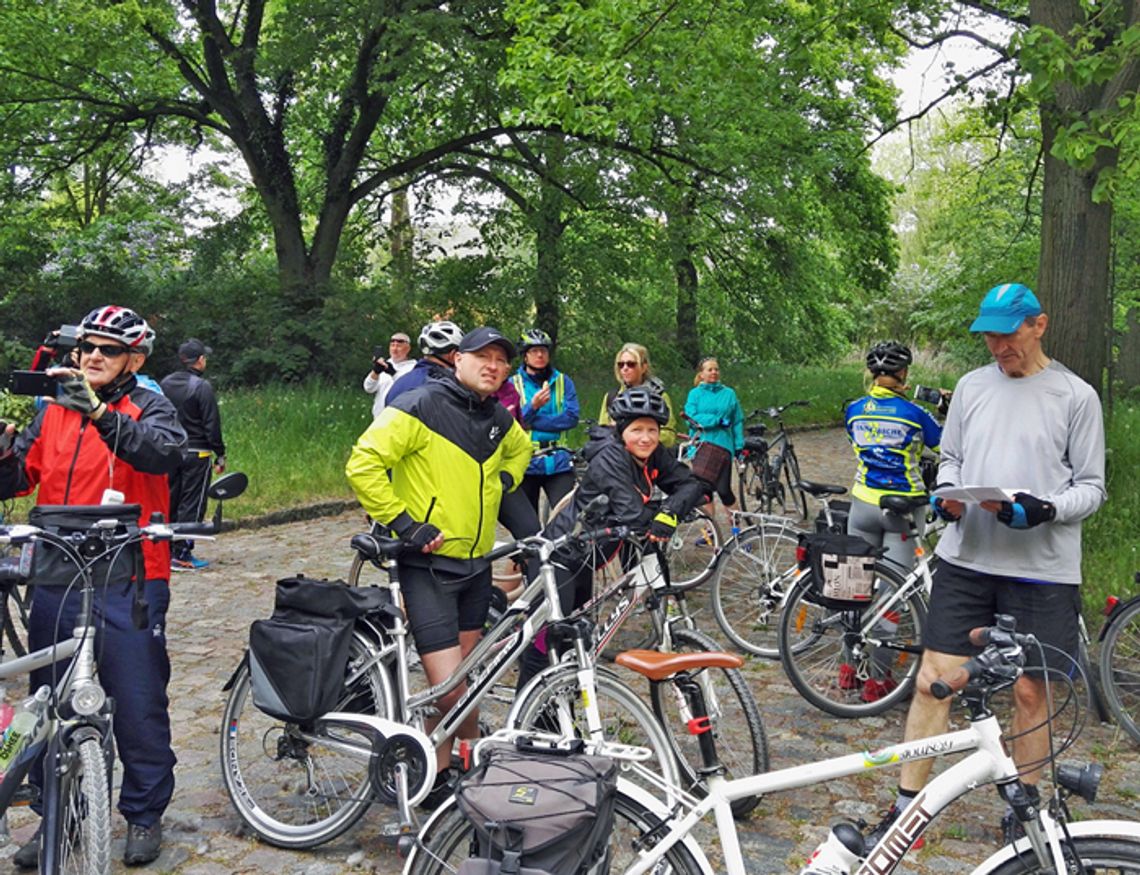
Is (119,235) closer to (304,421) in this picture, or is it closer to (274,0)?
(274,0)

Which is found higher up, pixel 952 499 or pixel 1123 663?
pixel 952 499

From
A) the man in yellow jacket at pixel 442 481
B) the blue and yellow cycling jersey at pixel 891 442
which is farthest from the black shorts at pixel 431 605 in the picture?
the blue and yellow cycling jersey at pixel 891 442

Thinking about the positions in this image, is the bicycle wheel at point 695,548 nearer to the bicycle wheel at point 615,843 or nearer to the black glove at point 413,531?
the black glove at point 413,531

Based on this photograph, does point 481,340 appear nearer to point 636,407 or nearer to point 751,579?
point 636,407

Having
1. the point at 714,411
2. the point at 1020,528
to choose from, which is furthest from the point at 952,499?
the point at 714,411

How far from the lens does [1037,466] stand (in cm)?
405

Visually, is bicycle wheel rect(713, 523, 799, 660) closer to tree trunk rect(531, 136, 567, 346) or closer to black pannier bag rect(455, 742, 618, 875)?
black pannier bag rect(455, 742, 618, 875)

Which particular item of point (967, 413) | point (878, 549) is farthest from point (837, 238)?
point (967, 413)

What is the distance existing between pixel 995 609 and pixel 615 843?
1933mm

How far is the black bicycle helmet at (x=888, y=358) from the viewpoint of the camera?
20.3ft

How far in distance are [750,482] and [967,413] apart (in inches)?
311

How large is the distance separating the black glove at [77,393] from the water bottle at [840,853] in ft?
8.49

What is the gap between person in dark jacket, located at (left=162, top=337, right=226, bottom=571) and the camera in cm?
977

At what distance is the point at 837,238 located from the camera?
21312 millimetres
